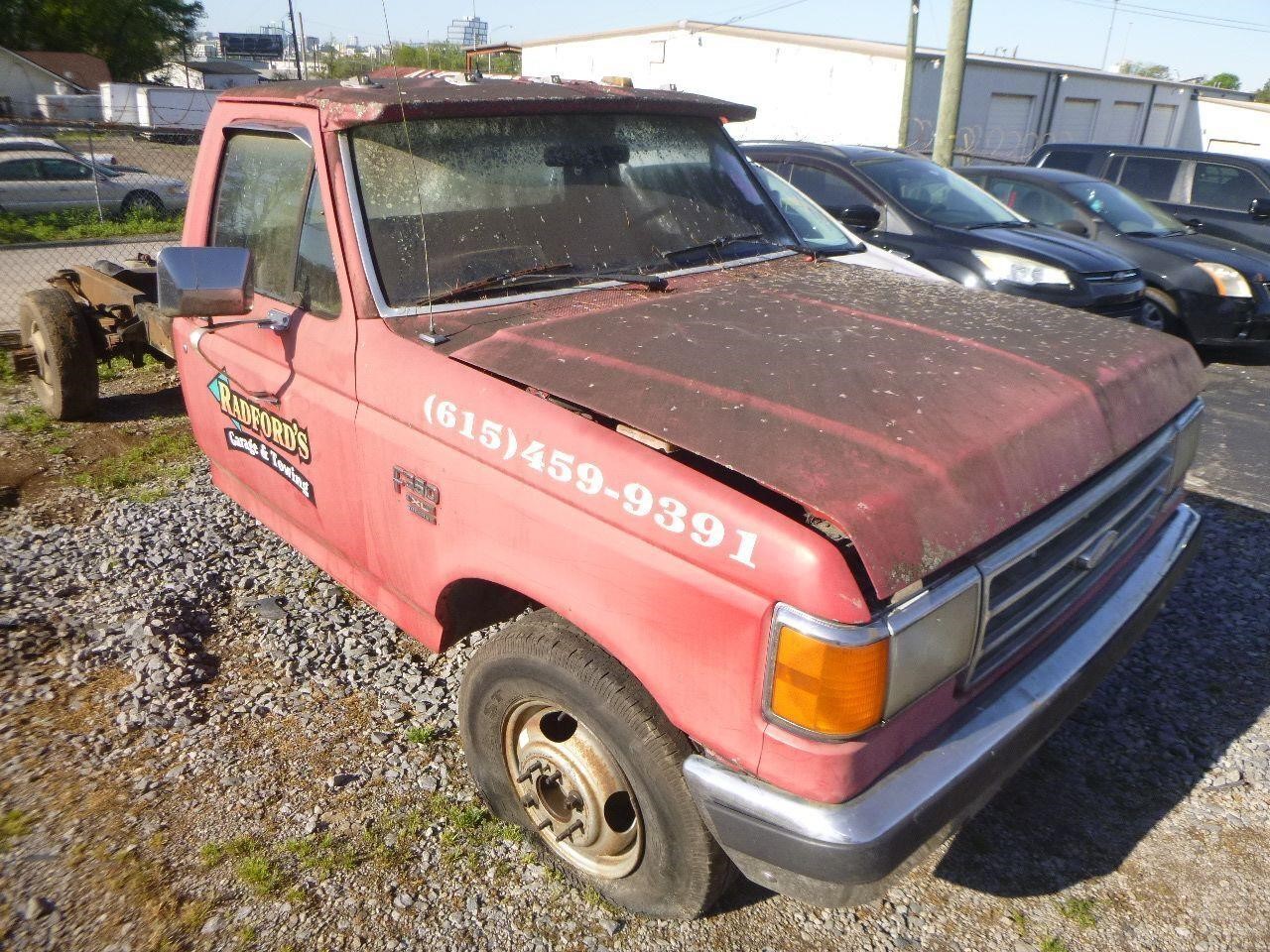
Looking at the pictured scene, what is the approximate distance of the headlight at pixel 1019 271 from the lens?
694 centimetres

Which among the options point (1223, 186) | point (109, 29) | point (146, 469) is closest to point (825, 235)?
point (146, 469)

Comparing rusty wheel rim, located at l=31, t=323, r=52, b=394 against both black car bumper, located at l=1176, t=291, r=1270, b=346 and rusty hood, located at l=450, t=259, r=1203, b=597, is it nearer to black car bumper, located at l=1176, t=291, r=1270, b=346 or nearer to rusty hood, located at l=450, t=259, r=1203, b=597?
rusty hood, located at l=450, t=259, r=1203, b=597

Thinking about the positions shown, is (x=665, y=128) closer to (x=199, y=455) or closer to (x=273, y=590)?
(x=273, y=590)

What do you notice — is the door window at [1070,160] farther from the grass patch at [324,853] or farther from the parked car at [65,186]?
the parked car at [65,186]

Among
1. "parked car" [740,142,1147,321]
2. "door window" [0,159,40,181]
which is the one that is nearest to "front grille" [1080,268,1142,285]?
"parked car" [740,142,1147,321]

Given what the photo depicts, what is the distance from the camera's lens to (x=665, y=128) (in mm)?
3537

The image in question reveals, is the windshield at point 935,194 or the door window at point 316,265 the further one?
the windshield at point 935,194

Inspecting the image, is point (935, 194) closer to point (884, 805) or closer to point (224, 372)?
point (224, 372)

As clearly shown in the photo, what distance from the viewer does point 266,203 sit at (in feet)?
10.8

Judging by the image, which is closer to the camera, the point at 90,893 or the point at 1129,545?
the point at 90,893

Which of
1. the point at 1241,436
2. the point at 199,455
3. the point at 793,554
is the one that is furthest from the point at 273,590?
the point at 1241,436

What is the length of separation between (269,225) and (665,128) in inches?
59.4

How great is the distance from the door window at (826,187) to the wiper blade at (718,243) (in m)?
4.16

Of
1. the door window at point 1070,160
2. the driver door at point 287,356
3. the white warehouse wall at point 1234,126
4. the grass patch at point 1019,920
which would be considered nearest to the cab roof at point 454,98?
the driver door at point 287,356
